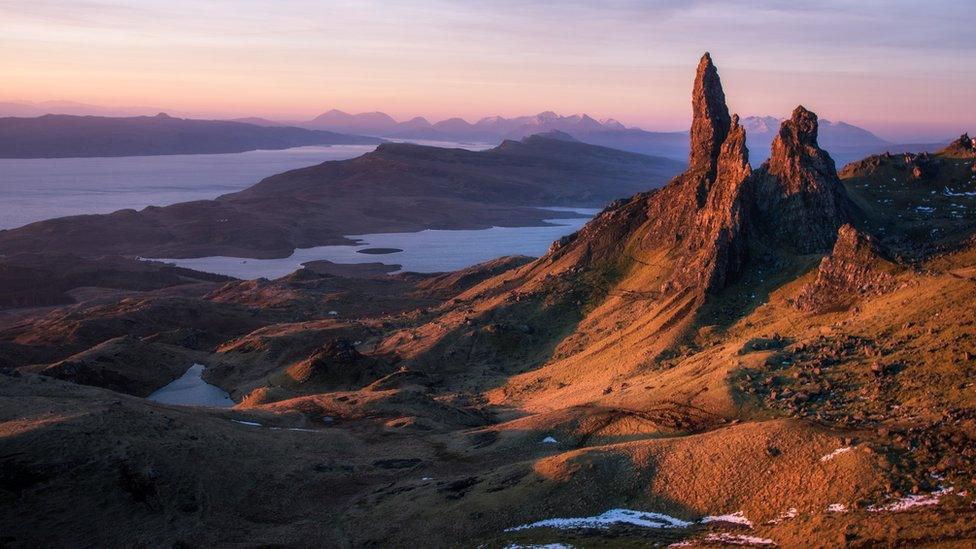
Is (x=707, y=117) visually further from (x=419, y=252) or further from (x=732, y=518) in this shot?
(x=419, y=252)

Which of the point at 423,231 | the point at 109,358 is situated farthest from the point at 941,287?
the point at 423,231

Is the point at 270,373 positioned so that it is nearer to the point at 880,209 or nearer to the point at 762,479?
the point at 762,479

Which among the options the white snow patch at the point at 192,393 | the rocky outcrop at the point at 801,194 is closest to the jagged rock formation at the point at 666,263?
the rocky outcrop at the point at 801,194

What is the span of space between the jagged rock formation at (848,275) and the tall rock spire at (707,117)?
20069mm

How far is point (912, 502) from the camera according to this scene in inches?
845

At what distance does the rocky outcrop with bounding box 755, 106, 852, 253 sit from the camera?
52.0 meters

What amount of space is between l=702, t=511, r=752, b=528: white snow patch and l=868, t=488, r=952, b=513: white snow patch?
3523 millimetres

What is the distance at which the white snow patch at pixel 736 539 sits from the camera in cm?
2144

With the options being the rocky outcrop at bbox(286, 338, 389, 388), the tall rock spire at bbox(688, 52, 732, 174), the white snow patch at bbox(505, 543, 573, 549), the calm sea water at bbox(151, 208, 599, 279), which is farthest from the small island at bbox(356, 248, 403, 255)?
the white snow patch at bbox(505, 543, 573, 549)

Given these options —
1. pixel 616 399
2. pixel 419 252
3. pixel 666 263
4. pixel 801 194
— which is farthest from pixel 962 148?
pixel 419 252

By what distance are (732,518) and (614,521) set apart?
145 inches

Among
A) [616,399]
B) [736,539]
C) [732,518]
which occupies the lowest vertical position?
[616,399]

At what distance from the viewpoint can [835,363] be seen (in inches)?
1299

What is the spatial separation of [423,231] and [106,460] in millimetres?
153873
